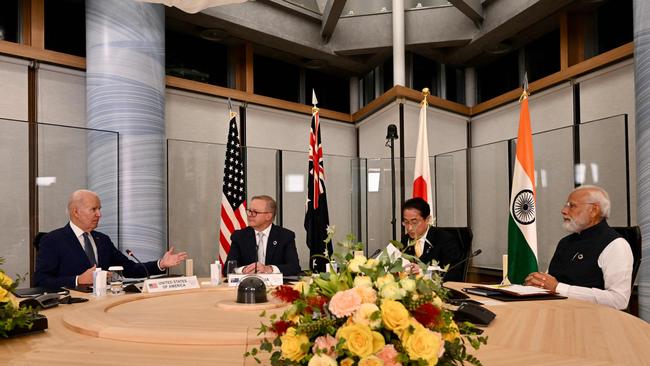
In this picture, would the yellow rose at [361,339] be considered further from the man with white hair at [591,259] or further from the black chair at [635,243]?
the black chair at [635,243]

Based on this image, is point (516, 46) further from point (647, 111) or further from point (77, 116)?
point (77, 116)

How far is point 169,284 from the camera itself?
279 cm

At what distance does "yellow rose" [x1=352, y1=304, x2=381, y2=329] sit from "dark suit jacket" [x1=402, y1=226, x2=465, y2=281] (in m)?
2.73

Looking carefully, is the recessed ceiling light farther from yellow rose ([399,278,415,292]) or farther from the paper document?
yellow rose ([399,278,415,292])

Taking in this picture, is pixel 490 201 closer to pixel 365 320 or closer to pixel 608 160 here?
pixel 608 160

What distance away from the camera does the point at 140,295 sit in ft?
8.47

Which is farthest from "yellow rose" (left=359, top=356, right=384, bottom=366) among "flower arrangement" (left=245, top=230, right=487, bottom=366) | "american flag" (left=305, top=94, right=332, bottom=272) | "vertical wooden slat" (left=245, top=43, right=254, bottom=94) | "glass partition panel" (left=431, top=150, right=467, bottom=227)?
"vertical wooden slat" (left=245, top=43, right=254, bottom=94)

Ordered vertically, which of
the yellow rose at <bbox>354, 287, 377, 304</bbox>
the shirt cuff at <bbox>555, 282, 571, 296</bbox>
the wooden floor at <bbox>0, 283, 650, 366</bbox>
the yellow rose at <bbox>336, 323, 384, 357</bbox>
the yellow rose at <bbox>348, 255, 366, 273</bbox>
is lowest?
the shirt cuff at <bbox>555, 282, 571, 296</bbox>

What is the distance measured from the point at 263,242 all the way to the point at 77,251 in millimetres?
1423

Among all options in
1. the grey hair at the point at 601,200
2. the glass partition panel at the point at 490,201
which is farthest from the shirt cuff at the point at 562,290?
the glass partition panel at the point at 490,201

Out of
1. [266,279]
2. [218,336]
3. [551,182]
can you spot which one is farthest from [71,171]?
[551,182]

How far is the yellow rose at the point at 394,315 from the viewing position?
100 cm

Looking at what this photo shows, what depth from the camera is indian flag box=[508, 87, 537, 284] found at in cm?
445

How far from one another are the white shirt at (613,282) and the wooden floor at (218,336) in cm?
33
